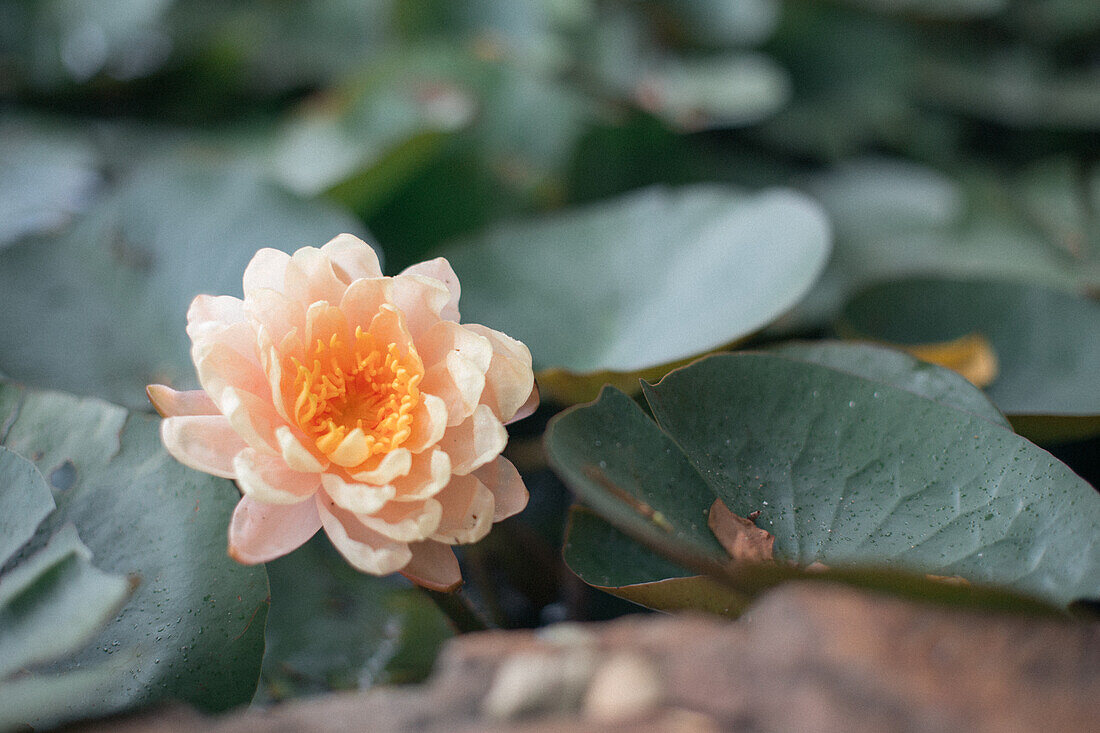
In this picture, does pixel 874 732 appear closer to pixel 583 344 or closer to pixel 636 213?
pixel 583 344

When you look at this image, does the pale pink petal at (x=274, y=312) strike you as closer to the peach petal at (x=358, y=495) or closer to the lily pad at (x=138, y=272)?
the peach petal at (x=358, y=495)

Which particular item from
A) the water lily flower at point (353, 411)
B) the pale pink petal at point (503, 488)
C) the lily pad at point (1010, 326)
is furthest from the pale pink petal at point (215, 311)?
the lily pad at point (1010, 326)

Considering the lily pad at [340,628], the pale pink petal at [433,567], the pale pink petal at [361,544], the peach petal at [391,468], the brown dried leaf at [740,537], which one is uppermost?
the peach petal at [391,468]

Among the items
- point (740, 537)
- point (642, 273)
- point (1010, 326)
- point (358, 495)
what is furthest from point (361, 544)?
point (1010, 326)

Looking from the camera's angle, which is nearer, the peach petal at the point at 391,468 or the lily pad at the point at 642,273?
the peach petal at the point at 391,468

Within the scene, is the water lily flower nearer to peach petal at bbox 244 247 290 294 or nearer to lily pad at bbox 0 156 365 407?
peach petal at bbox 244 247 290 294

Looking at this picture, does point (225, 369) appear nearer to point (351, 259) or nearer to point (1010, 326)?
point (351, 259)
